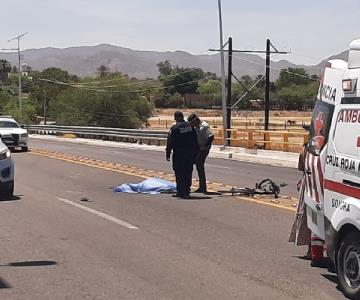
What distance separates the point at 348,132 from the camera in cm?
702

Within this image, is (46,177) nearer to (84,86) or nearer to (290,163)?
(290,163)

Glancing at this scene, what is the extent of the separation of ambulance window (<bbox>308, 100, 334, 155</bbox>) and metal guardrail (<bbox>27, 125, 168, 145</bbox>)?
3319 centimetres

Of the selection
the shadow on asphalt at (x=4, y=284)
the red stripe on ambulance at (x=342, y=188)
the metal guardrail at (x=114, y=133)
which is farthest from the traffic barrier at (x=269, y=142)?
the shadow on asphalt at (x=4, y=284)

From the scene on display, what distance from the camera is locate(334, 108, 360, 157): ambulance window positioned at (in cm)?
682

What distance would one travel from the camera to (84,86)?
90.6 m

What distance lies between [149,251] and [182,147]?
587 cm

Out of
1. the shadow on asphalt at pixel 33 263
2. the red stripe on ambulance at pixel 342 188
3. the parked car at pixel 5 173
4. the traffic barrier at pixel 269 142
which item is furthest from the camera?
the traffic barrier at pixel 269 142

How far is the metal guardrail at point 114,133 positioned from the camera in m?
43.2

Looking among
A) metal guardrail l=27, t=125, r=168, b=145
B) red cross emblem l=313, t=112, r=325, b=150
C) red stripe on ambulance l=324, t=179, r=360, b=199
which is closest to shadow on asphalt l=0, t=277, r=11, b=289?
red stripe on ambulance l=324, t=179, r=360, b=199

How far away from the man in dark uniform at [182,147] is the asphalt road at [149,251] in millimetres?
650

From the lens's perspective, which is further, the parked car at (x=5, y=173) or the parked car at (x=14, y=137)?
the parked car at (x=14, y=137)

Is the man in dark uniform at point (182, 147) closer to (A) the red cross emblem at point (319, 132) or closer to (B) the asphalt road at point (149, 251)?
(B) the asphalt road at point (149, 251)

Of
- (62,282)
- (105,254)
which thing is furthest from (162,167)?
(62,282)

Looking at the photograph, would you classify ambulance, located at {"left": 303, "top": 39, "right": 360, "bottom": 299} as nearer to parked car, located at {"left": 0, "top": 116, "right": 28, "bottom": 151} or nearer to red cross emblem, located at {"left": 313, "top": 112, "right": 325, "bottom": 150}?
red cross emblem, located at {"left": 313, "top": 112, "right": 325, "bottom": 150}
